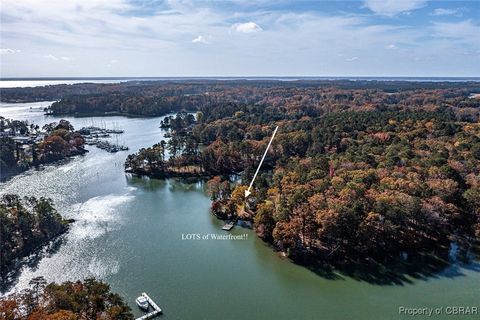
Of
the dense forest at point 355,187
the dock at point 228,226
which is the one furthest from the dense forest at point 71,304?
the dock at point 228,226

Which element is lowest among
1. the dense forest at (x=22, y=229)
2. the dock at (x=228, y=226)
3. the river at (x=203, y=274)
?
the river at (x=203, y=274)

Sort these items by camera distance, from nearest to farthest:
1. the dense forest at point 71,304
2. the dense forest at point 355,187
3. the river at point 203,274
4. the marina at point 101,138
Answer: the dense forest at point 71,304 < the river at point 203,274 < the dense forest at point 355,187 < the marina at point 101,138

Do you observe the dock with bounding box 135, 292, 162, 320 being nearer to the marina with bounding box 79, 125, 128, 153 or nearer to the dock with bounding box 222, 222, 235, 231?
the dock with bounding box 222, 222, 235, 231

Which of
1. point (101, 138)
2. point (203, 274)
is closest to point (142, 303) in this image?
point (203, 274)

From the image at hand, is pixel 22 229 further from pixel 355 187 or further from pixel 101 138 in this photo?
pixel 101 138

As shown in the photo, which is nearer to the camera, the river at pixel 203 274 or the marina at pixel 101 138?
the river at pixel 203 274

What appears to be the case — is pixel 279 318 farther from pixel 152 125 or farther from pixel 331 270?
pixel 152 125

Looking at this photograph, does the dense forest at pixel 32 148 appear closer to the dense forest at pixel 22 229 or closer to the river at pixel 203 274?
the river at pixel 203 274

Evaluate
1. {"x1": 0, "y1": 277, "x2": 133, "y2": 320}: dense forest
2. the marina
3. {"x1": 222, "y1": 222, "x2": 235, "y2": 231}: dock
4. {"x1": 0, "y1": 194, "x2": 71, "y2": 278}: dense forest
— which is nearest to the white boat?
{"x1": 0, "y1": 277, "x2": 133, "y2": 320}: dense forest

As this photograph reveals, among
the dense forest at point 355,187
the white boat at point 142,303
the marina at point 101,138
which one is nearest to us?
the white boat at point 142,303
